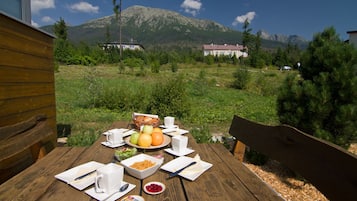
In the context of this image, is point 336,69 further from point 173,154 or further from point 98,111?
point 98,111

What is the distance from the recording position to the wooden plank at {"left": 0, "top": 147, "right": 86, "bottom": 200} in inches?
37.0

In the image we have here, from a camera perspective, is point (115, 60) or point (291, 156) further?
point (115, 60)

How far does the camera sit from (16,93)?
2.28m

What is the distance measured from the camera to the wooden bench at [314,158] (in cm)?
75

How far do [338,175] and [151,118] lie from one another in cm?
152

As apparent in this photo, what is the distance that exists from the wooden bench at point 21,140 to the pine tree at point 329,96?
2.61m

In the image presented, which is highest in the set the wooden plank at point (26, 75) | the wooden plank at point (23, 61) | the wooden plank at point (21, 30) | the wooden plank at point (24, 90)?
the wooden plank at point (21, 30)

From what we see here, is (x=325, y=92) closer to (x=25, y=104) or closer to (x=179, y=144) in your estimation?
(x=179, y=144)

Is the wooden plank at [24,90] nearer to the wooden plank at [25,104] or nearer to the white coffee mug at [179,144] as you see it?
the wooden plank at [25,104]

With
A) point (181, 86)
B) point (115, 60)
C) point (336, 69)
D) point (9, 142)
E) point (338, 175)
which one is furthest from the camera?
point (115, 60)

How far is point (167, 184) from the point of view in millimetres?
1028

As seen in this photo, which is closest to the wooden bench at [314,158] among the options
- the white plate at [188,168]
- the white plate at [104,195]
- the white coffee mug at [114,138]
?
the white plate at [188,168]

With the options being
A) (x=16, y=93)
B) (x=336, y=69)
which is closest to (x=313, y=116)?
(x=336, y=69)

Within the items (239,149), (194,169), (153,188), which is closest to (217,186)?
(194,169)
